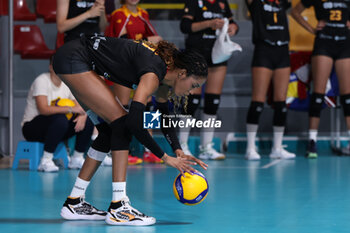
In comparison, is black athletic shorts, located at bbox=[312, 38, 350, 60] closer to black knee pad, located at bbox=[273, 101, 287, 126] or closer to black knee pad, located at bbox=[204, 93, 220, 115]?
black knee pad, located at bbox=[273, 101, 287, 126]

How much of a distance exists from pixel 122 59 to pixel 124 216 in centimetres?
88

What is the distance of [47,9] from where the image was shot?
7785mm

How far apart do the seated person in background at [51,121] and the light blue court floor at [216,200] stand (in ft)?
0.77

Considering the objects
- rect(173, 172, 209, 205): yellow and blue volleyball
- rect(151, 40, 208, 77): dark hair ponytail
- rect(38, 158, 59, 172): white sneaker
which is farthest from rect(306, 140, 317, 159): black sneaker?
rect(151, 40, 208, 77): dark hair ponytail

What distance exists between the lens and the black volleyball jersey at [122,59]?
312cm

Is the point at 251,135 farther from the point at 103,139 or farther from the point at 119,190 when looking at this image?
the point at 119,190

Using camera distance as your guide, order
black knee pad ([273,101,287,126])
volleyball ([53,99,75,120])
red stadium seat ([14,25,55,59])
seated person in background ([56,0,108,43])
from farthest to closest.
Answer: red stadium seat ([14,25,55,59]) < black knee pad ([273,101,287,126]) < volleyball ([53,99,75,120]) < seated person in background ([56,0,108,43])

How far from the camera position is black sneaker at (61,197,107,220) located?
3.32m

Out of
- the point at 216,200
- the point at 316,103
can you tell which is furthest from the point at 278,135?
the point at 216,200

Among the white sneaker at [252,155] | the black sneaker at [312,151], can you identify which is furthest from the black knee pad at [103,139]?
the black sneaker at [312,151]

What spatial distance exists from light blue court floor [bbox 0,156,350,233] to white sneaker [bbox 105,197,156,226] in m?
0.06

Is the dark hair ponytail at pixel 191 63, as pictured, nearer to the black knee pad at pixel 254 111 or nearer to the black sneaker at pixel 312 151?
the black knee pad at pixel 254 111

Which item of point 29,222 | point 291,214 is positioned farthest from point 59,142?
point 291,214

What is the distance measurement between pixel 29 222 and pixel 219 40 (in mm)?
3653
